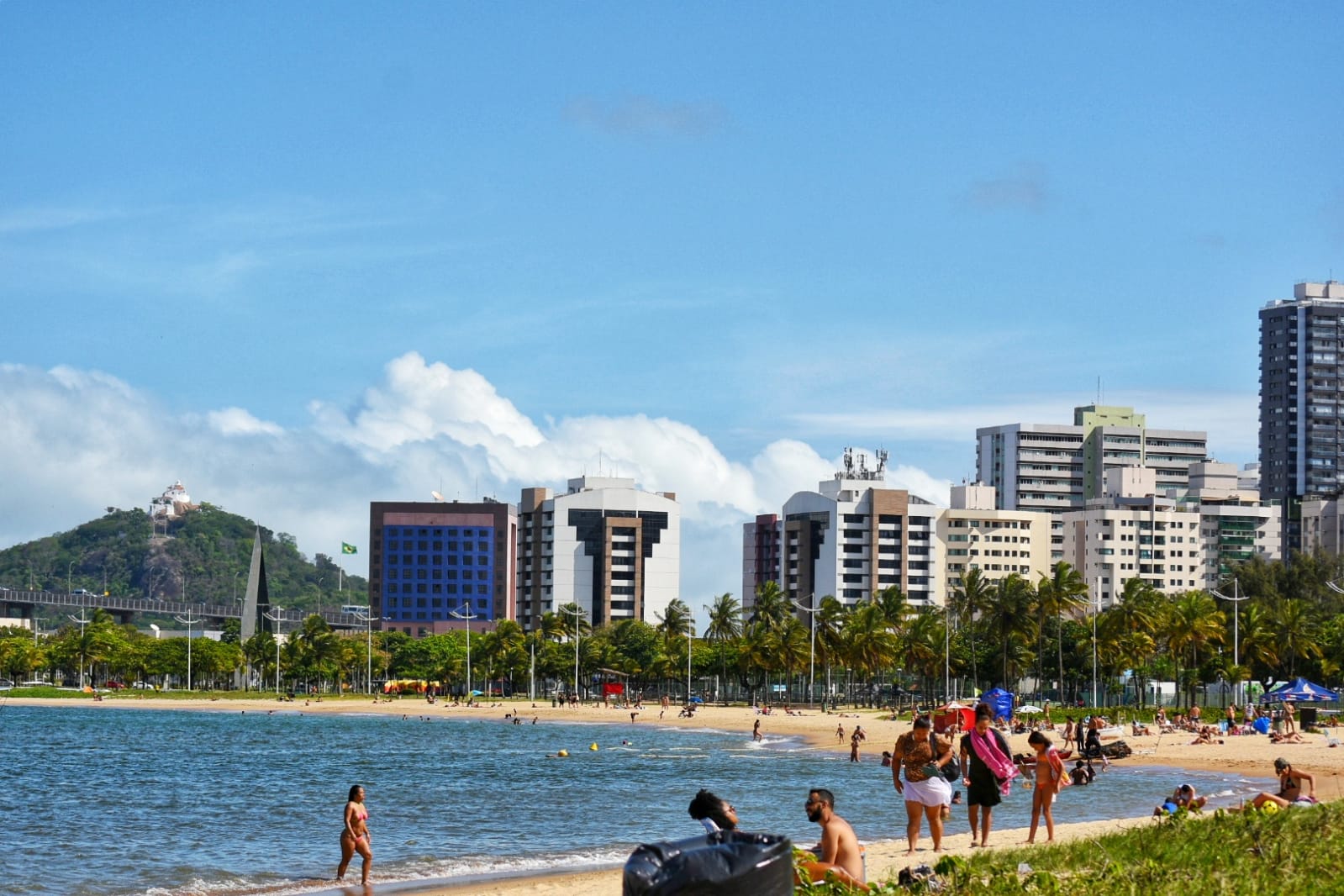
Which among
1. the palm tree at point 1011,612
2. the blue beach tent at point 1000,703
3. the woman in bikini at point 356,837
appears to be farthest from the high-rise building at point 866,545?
the woman in bikini at point 356,837

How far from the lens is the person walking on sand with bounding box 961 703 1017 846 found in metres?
20.2

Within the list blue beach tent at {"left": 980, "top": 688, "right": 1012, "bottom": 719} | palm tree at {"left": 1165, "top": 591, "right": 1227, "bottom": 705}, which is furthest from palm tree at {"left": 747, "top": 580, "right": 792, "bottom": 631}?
blue beach tent at {"left": 980, "top": 688, "right": 1012, "bottom": 719}

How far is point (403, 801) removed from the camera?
47.7 metres

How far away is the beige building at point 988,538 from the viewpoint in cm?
18738

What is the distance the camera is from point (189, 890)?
91.9ft

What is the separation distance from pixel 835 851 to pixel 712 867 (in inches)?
264

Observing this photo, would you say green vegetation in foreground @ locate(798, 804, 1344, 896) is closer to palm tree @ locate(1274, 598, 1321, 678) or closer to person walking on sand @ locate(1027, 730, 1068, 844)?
person walking on sand @ locate(1027, 730, 1068, 844)

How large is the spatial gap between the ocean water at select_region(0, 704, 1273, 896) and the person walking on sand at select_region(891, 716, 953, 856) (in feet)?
36.1

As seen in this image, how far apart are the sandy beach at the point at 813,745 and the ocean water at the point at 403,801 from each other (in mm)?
2244

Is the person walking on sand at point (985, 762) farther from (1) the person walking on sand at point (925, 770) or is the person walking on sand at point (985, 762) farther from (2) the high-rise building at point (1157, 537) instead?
(2) the high-rise building at point (1157, 537)

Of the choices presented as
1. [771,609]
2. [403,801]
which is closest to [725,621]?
[771,609]

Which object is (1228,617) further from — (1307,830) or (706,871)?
(706,871)

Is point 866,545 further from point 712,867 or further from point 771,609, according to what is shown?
point 712,867

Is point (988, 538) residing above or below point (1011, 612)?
above
